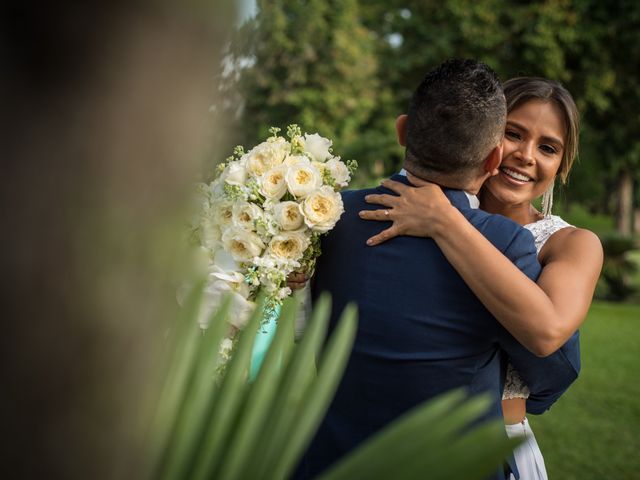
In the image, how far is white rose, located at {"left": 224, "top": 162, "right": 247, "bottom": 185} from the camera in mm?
2264

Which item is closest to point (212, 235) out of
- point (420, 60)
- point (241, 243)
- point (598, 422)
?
point (241, 243)

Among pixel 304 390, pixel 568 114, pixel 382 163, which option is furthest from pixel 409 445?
pixel 382 163

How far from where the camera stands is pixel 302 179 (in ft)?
7.32

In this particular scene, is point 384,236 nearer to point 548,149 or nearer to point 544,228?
point 544,228

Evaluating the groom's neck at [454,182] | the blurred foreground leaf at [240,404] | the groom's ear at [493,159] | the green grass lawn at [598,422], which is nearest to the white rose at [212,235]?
the groom's neck at [454,182]

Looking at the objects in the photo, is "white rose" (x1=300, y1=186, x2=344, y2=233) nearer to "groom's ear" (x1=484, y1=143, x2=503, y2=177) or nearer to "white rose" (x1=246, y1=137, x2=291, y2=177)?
"white rose" (x1=246, y1=137, x2=291, y2=177)

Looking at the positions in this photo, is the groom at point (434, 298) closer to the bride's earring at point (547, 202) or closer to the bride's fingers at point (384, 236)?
the bride's fingers at point (384, 236)

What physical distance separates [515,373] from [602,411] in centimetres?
700

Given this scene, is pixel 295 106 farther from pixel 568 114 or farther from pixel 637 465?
pixel 568 114

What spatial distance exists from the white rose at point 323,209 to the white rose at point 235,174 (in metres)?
0.30

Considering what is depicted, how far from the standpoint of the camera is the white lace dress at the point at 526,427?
7.84 feet

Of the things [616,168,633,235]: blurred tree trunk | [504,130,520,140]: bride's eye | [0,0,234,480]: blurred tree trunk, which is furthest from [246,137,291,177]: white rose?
[616,168,633,235]: blurred tree trunk

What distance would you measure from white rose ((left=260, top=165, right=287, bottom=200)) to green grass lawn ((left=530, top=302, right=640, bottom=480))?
206 inches

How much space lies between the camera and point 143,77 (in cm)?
46
